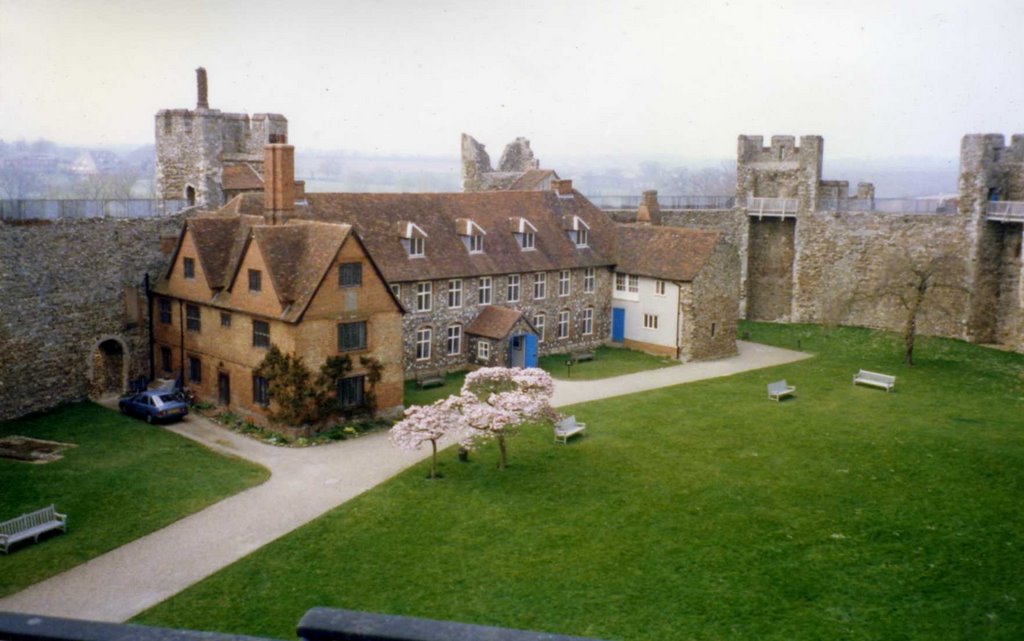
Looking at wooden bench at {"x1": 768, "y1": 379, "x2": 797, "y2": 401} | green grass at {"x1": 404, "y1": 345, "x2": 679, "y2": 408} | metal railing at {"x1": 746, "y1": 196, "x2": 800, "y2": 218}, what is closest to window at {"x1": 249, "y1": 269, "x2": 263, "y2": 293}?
green grass at {"x1": 404, "y1": 345, "x2": 679, "y2": 408}

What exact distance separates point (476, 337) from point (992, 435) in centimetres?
2087

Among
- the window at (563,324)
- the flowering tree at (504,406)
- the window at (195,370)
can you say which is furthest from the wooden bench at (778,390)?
the window at (195,370)

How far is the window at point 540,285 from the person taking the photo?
44.0 meters

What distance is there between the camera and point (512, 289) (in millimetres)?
43125

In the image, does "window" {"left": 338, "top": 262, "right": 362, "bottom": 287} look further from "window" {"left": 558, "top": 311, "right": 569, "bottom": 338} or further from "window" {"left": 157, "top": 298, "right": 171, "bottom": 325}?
"window" {"left": 558, "top": 311, "right": 569, "bottom": 338}

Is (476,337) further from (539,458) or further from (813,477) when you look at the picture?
(813,477)

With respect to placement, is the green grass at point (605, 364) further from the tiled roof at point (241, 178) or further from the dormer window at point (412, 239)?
the tiled roof at point (241, 178)

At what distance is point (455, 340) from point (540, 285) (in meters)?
5.83

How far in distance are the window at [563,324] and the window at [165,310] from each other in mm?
18481

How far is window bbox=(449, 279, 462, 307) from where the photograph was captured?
4047 centimetres

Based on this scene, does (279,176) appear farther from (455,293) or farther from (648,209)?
(648,209)

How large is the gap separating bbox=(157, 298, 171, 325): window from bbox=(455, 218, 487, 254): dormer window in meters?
13.4

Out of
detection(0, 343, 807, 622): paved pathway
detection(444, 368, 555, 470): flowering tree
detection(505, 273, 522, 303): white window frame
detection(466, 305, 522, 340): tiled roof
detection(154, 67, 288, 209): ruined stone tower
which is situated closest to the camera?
detection(0, 343, 807, 622): paved pathway

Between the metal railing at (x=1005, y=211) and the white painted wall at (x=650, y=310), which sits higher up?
the metal railing at (x=1005, y=211)
